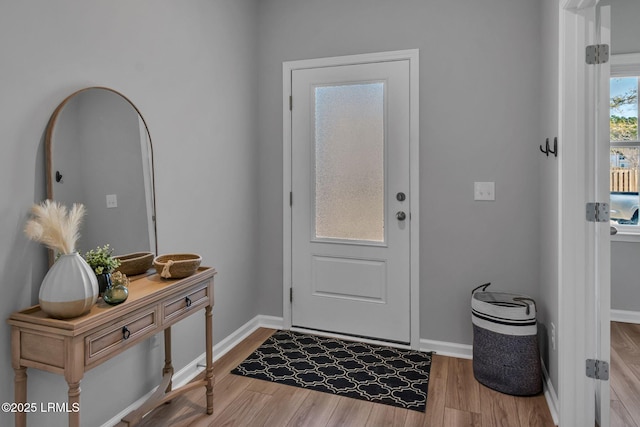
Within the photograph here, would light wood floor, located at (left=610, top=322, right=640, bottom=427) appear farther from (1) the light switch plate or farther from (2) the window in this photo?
Result: (1) the light switch plate

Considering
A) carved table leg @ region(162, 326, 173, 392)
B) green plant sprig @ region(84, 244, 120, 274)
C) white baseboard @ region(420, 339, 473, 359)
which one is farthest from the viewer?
white baseboard @ region(420, 339, 473, 359)

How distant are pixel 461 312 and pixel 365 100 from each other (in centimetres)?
167

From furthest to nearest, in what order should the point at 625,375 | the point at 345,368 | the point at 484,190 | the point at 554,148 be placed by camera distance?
the point at 484,190
the point at 345,368
the point at 625,375
the point at 554,148

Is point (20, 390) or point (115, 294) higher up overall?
point (115, 294)

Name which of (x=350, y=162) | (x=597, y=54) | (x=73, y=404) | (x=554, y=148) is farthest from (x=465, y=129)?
(x=73, y=404)

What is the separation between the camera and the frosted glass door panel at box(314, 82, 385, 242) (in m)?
2.92

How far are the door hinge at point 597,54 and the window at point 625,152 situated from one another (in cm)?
193

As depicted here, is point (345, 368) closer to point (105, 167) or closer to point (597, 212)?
point (597, 212)

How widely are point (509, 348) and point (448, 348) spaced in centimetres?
61

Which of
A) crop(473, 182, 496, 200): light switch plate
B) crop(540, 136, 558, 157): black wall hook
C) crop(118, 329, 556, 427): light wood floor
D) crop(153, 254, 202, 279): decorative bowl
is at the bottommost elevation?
crop(118, 329, 556, 427): light wood floor

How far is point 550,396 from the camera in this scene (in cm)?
215

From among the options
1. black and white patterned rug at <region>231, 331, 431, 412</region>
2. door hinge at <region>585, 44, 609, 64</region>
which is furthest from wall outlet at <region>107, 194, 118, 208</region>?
door hinge at <region>585, 44, 609, 64</region>

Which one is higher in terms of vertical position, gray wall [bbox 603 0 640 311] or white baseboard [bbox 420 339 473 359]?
gray wall [bbox 603 0 640 311]

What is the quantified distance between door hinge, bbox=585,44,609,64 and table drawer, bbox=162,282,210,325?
2.14 m
